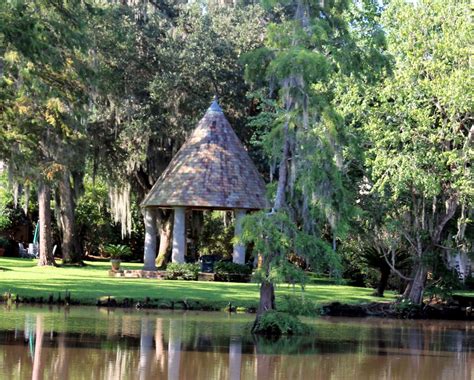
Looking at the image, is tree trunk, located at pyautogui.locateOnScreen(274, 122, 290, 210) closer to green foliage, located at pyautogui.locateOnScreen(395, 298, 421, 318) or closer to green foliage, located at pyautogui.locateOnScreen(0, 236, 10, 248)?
green foliage, located at pyautogui.locateOnScreen(395, 298, 421, 318)

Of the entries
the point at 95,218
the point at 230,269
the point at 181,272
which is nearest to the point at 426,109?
the point at 230,269

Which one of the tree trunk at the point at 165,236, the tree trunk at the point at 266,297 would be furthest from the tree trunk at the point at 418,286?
the tree trunk at the point at 165,236

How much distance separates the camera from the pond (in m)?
15.5

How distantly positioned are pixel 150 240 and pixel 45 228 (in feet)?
17.3

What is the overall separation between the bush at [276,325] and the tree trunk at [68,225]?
22.7 meters

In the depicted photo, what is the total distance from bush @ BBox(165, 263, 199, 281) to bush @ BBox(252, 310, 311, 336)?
14176mm

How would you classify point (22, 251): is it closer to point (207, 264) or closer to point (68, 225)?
point (68, 225)

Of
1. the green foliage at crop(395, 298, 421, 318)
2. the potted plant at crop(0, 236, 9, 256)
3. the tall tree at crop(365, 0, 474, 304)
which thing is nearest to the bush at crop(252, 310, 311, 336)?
the tall tree at crop(365, 0, 474, 304)

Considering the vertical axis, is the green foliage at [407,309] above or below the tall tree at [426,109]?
below

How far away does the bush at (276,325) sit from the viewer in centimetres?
2136

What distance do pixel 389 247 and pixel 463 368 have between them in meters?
15.0

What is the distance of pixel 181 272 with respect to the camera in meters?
35.7

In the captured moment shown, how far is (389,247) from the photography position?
107ft

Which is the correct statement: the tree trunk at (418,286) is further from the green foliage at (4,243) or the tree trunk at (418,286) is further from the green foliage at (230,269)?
the green foliage at (4,243)
